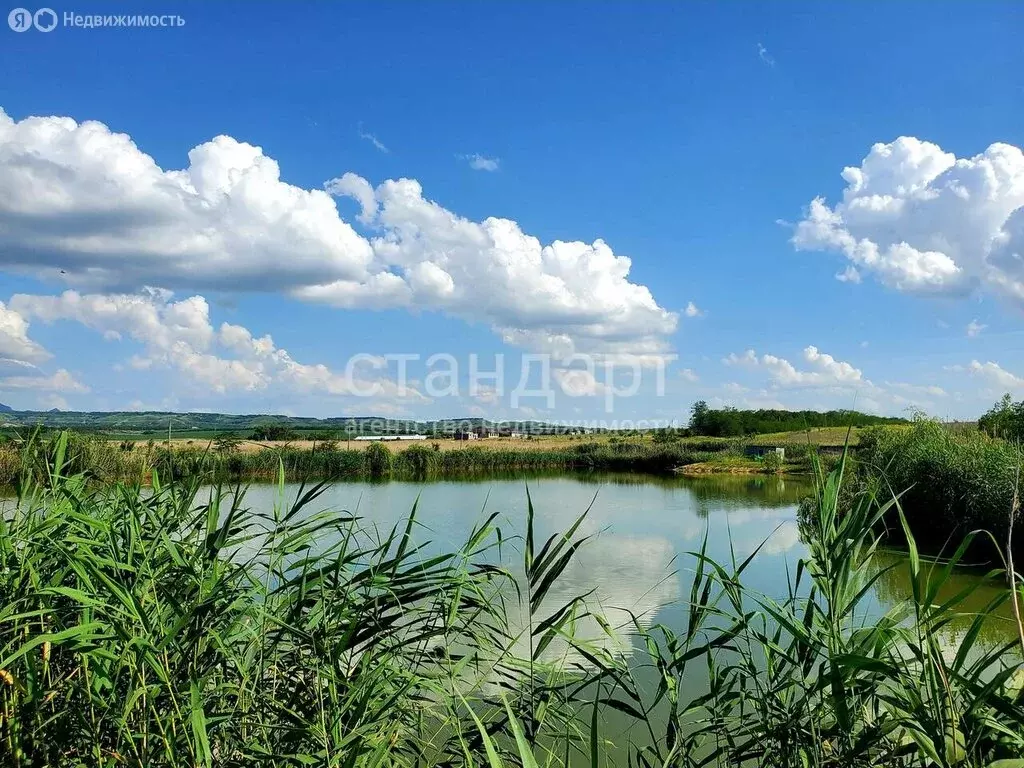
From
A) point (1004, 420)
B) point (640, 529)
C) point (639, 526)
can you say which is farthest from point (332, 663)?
point (1004, 420)

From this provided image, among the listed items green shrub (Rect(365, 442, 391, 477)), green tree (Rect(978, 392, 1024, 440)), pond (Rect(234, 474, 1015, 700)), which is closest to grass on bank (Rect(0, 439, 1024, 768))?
pond (Rect(234, 474, 1015, 700))

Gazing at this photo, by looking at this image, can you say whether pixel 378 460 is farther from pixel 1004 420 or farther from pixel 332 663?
pixel 332 663

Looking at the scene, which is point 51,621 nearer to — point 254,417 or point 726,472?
point 254,417

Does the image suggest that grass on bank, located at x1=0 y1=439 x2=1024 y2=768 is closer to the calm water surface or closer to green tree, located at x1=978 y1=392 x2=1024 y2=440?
the calm water surface

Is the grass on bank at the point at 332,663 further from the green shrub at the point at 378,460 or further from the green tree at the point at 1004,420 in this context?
the green shrub at the point at 378,460

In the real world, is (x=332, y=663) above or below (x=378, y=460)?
above

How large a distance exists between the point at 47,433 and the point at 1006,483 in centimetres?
1271

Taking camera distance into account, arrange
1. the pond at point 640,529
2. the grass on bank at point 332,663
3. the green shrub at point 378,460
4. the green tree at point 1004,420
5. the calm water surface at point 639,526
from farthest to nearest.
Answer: the green shrub at point 378,460 → the green tree at point 1004,420 → the calm water surface at point 639,526 → the pond at point 640,529 → the grass on bank at point 332,663

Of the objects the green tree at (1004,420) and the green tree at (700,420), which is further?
the green tree at (700,420)

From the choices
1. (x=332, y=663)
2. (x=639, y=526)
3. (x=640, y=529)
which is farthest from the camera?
(x=639, y=526)

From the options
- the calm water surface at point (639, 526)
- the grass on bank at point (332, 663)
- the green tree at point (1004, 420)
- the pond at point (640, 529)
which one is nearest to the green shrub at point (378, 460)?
the calm water surface at point (639, 526)

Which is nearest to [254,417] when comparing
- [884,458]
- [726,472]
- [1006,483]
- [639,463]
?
[1006,483]

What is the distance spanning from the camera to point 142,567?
216cm

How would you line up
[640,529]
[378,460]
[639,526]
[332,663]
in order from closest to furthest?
[332,663]
[640,529]
[639,526]
[378,460]
